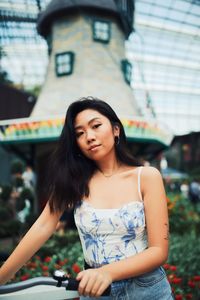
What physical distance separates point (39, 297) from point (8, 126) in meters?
9.03

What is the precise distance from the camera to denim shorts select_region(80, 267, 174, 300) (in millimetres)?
1239

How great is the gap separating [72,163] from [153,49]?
72.4 feet

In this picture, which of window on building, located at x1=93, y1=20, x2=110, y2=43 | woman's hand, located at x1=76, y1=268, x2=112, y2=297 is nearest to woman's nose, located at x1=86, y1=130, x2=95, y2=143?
woman's hand, located at x1=76, y1=268, x2=112, y2=297

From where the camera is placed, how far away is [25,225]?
5.25 metres

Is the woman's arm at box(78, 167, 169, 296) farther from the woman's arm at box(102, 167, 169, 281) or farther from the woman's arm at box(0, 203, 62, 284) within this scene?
the woman's arm at box(0, 203, 62, 284)

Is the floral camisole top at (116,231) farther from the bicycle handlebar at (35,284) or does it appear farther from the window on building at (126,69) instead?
the window on building at (126,69)

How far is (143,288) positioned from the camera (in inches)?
48.8

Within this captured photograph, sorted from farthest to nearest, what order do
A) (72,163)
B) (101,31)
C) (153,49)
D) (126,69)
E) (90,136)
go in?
(153,49) → (126,69) → (101,31) → (72,163) → (90,136)

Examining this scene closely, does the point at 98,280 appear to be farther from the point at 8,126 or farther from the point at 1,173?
the point at 1,173

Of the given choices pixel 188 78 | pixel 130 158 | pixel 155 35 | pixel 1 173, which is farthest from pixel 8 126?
pixel 188 78

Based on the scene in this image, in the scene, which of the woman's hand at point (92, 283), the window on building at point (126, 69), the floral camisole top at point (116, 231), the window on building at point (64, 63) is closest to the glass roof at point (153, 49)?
the window on building at point (126, 69)

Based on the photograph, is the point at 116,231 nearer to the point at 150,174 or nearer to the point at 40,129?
the point at 150,174

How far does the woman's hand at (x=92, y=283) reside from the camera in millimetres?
971

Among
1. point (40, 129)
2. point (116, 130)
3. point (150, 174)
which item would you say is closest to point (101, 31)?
point (40, 129)
